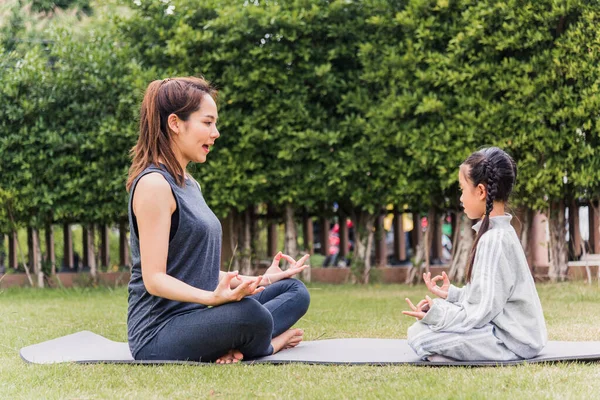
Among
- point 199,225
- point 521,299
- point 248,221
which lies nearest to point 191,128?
point 199,225

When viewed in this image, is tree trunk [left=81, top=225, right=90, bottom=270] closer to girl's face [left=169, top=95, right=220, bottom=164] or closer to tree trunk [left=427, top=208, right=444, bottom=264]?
tree trunk [left=427, top=208, right=444, bottom=264]

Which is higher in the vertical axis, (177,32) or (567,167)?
(177,32)

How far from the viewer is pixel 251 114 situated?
9.45 metres

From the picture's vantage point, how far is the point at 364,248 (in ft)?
32.5

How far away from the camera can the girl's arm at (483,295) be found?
12.8ft

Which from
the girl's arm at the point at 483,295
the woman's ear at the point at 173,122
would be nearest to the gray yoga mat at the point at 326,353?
the girl's arm at the point at 483,295

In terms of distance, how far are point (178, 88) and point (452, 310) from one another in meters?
1.72

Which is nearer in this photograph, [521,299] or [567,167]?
[521,299]

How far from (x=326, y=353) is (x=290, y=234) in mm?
5574

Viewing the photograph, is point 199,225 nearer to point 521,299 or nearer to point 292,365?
point 292,365

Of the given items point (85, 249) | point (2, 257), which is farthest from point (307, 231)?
point (2, 257)

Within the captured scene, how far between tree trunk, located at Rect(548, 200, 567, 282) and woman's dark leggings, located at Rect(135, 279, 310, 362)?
5.56m

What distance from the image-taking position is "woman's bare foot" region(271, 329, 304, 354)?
4.36 meters

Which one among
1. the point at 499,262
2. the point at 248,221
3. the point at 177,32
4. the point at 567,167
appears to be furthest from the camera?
the point at 248,221
